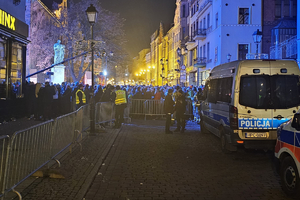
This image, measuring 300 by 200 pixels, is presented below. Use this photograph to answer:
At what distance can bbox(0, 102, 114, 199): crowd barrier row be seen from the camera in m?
4.50

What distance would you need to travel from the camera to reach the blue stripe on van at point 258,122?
8195 mm

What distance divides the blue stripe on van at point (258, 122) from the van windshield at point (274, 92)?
332mm

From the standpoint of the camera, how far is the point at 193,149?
988 centimetres

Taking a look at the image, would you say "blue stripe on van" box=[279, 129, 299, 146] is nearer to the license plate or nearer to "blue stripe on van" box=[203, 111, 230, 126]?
the license plate

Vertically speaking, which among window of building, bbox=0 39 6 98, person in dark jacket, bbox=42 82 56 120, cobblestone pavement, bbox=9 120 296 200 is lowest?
cobblestone pavement, bbox=9 120 296 200

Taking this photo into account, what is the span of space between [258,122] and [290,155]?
8.63 feet

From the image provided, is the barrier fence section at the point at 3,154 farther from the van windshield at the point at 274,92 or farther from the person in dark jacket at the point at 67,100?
the person in dark jacket at the point at 67,100

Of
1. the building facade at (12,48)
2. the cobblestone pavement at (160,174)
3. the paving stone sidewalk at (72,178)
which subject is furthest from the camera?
the building facade at (12,48)

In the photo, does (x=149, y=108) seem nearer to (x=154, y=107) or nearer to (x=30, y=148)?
(x=154, y=107)

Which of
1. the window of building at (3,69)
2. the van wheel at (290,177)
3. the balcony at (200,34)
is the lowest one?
the van wheel at (290,177)

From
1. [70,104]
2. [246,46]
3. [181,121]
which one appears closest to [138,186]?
[181,121]

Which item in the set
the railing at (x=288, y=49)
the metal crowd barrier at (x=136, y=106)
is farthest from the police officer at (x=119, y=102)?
the railing at (x=288, y=49)

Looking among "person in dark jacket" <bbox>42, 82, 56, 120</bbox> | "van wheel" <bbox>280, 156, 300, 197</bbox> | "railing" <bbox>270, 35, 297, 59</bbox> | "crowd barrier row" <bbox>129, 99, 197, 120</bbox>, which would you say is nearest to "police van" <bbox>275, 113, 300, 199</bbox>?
"van wheel" <bbox>280, 156, 300, 197</bbox>

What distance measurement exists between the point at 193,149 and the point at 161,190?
418 centimetres
